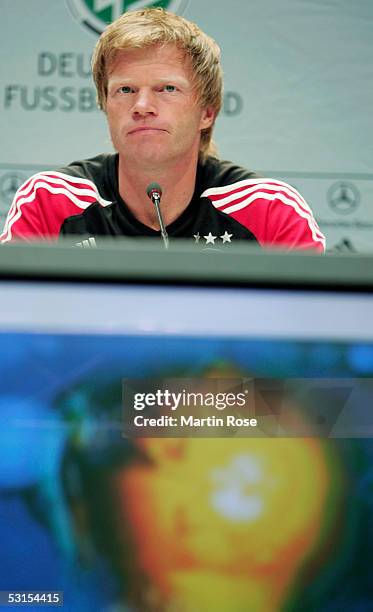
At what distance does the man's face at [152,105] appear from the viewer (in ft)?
4.84

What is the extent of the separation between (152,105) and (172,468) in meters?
1.08

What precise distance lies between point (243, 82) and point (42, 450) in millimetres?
2087

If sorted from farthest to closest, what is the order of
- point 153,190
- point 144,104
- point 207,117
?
point 207,117 → point 144,104 → point 153,190

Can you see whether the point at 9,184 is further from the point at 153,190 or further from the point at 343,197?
the point at 153,190

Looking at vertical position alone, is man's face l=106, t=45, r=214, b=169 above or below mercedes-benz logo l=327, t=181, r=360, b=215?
below

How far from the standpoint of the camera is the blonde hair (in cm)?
152

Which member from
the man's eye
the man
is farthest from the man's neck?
the man's eye

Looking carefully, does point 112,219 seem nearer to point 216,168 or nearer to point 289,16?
point 216,168

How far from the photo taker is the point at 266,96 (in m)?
2.45

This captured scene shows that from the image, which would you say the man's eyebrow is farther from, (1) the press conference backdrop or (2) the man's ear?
(1) the press conference backdrop

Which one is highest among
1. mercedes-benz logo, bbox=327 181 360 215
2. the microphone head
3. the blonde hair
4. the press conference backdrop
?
the press conference backdrop

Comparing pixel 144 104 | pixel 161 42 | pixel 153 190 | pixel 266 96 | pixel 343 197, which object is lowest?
pixel 153 190

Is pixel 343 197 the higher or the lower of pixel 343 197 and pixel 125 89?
the higher

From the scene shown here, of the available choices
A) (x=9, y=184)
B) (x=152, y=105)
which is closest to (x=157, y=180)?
(x=152, y=105)
